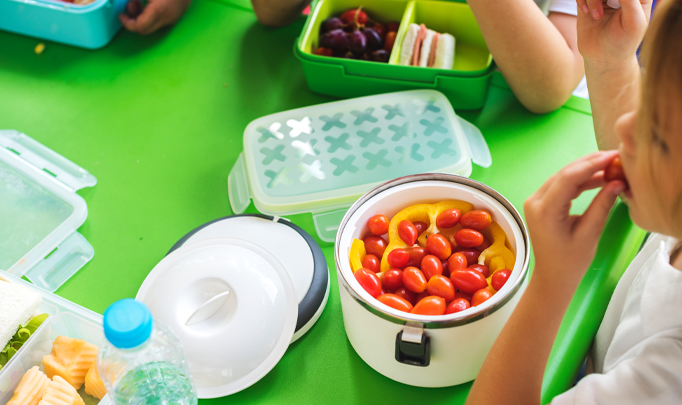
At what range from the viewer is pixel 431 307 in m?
0.60

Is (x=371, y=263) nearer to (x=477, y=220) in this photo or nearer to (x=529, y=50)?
(x=477, y=220)

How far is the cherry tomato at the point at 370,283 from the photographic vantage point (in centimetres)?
63

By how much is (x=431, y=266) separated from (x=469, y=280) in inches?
2.0

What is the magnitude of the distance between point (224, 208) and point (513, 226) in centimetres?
47

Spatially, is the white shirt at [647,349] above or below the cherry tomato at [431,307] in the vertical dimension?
above

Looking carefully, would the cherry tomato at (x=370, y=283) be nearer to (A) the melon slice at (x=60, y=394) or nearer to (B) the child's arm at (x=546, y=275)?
(B) the child's arm at (x=546, y=275)

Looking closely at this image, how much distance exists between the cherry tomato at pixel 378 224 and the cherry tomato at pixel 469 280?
11cm

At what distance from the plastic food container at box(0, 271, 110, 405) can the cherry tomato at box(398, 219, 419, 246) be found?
0.40 metres

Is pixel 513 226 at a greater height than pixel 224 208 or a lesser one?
greater

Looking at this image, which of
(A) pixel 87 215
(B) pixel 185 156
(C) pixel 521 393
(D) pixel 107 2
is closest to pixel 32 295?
(A) pixel 87 215

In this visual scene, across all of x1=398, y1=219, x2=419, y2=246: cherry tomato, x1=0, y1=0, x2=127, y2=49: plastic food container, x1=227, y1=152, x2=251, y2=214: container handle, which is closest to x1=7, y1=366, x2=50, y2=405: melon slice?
x1=227, y1=152, x2=251, y2=214: container handle

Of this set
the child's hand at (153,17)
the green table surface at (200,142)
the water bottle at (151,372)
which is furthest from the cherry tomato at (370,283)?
the child's hand at (153,17)

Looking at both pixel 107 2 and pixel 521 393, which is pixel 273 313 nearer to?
pixel 521 393

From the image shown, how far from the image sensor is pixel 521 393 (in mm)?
572
